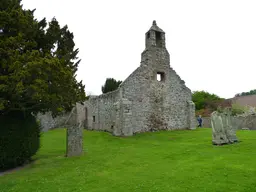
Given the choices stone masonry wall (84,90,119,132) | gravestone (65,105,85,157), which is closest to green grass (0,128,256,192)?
gravestone (65,105,85,157)

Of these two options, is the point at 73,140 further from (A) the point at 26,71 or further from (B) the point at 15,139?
(A) the point at 26,71

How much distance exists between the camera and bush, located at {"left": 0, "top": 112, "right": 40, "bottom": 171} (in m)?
8.92

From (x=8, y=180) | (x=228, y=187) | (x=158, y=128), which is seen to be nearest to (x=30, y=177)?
(x=8, y=180)

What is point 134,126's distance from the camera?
64.3 feet

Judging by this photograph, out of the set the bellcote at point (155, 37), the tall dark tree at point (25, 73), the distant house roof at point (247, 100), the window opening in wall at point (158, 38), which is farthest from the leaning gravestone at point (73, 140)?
the distant house roof at point (247, 100)

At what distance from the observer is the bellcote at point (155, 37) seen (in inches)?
860

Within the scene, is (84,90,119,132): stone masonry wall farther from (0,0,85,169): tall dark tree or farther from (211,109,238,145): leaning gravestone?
(0,0,85,169): tall dark tree

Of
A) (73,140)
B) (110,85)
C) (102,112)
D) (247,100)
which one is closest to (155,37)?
(102,112)

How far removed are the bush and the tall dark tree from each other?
3 cm

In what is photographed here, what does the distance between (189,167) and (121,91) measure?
12456 mm

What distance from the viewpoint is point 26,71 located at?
7602 millimetres

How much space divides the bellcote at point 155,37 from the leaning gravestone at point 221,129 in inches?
452

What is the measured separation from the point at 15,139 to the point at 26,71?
3.19 m

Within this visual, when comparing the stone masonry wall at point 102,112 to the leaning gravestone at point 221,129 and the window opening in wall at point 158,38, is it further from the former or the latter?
the leaning gravestone at point 221,129
